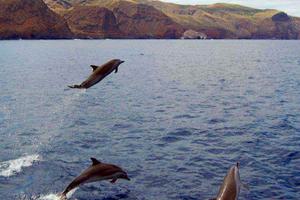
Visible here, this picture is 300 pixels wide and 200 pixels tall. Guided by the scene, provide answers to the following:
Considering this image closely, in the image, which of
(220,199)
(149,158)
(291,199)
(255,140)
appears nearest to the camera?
(220,199)

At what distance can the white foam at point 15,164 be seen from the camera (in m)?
25.4

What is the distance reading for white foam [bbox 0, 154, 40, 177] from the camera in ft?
83.5

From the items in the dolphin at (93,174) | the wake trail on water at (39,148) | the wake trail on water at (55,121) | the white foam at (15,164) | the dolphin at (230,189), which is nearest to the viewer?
the dolphin at (230,189)

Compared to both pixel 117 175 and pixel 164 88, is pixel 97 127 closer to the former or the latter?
pixel 117 175

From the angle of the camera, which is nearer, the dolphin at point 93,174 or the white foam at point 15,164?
the dolphin at point 93,174

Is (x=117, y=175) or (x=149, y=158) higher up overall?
→ (x=117, y=175)

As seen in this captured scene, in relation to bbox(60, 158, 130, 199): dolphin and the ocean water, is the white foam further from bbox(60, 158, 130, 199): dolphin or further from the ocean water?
bbox(60, 158, 130, 199): dolphin

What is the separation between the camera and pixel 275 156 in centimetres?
2906

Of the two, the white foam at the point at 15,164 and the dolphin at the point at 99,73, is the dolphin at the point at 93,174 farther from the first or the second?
the white foam at the point at 15,164

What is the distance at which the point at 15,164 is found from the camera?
27.1 meters

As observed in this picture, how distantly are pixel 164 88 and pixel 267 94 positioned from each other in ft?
53.3

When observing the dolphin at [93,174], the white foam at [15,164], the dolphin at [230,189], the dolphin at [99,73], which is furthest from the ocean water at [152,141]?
the dolphin at [99,73]

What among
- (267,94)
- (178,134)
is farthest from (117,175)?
(267,94)

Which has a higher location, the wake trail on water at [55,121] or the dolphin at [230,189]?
the dolphin at [230,189]
